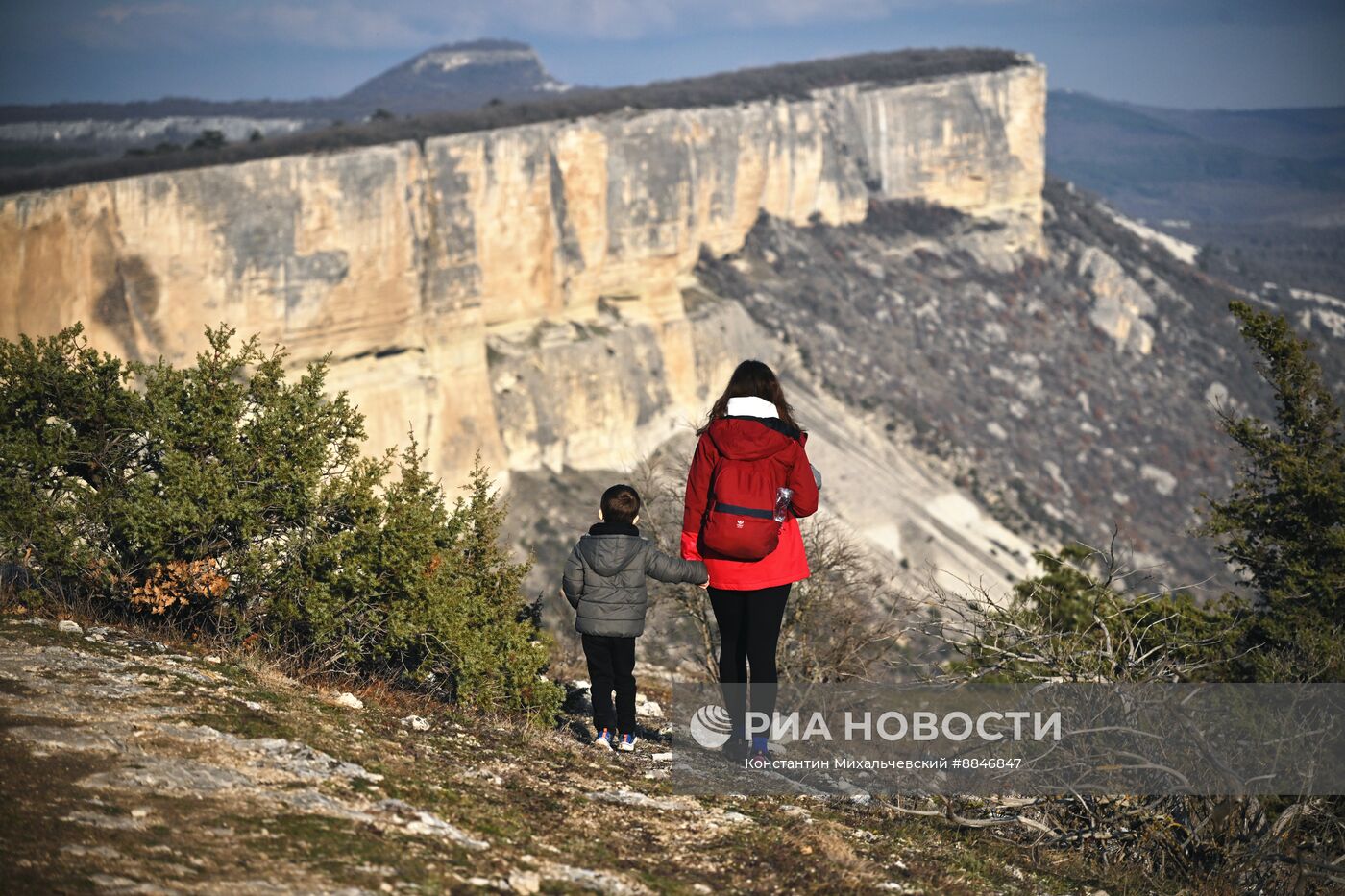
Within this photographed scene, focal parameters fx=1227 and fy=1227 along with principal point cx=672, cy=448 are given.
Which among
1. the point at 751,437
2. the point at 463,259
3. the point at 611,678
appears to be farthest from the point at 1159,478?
the point at 751,437


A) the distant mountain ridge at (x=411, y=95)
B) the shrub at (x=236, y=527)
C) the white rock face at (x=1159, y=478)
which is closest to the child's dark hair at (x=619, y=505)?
the shrub at (x=236, y=527)

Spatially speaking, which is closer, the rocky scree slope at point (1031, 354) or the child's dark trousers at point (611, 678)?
the child's dark trousers at point (611, 678)

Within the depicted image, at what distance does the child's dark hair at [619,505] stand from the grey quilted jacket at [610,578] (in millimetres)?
44

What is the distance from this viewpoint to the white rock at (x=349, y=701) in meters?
7.30

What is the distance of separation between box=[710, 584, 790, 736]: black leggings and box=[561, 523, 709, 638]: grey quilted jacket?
1.51ft

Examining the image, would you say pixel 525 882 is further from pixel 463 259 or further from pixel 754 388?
pixel 463 259

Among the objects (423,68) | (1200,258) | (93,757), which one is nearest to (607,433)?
(93,757)

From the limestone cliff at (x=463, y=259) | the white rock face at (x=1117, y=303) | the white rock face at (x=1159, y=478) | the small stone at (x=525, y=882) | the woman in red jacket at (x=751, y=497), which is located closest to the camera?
the small stone at (x=525, y=882)

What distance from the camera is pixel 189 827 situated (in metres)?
4.90

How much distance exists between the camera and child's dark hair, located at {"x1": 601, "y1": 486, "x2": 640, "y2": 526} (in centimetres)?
684

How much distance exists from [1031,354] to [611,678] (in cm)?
5474

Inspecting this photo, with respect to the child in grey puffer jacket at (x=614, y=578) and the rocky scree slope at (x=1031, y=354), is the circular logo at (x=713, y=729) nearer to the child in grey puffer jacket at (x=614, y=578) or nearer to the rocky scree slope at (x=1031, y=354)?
the child in grey puffer jacket at (x=614, y=578)

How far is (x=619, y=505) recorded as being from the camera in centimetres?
684

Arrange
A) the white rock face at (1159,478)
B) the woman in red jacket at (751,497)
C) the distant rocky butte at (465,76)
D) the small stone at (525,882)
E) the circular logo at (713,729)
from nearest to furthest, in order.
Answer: the small stone at (525,882) < the woman in red jacket at (751,497) < the circular logo at (713,729) < the white rock face at (1159,478) < the distant rocky butte at (465,76)
